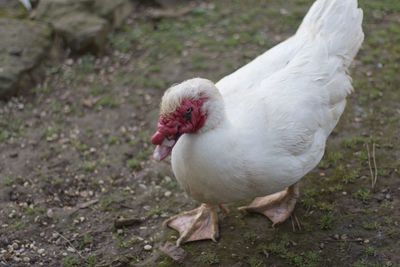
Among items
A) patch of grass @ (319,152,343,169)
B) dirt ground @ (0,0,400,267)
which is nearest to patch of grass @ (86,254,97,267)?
dirt ground @ (0,0,400,267)

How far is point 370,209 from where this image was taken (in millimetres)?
4672

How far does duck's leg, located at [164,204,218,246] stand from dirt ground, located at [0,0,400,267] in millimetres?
71

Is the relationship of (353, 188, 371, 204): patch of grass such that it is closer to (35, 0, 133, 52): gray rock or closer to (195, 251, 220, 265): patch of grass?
(195, 251, 220, 265): patch of grass

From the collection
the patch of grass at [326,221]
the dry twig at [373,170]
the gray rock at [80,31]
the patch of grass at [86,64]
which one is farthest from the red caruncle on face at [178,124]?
the gray rock at [80,31]

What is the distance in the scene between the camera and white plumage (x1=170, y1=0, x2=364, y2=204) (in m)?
3.72

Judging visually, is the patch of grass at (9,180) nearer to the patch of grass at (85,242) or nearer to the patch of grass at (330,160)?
the patch of grass at (85,242)

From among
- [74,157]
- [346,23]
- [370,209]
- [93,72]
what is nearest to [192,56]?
[93,72]

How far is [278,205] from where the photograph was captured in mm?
4730

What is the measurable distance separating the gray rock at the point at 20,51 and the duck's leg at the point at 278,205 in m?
3.00

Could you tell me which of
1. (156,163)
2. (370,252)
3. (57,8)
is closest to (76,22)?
(57,8)

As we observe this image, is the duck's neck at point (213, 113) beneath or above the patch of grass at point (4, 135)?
above

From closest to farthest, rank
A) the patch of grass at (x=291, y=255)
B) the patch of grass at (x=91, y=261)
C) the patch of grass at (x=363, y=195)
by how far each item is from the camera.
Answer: the patch of grass at (x=291, y=255) → the patch of grass at (x=91, y=261) → the patch of grass at (x=363, y=195)

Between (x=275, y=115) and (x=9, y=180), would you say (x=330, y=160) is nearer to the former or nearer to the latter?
(x=275, y=115)

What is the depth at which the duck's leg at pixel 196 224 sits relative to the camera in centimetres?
451
